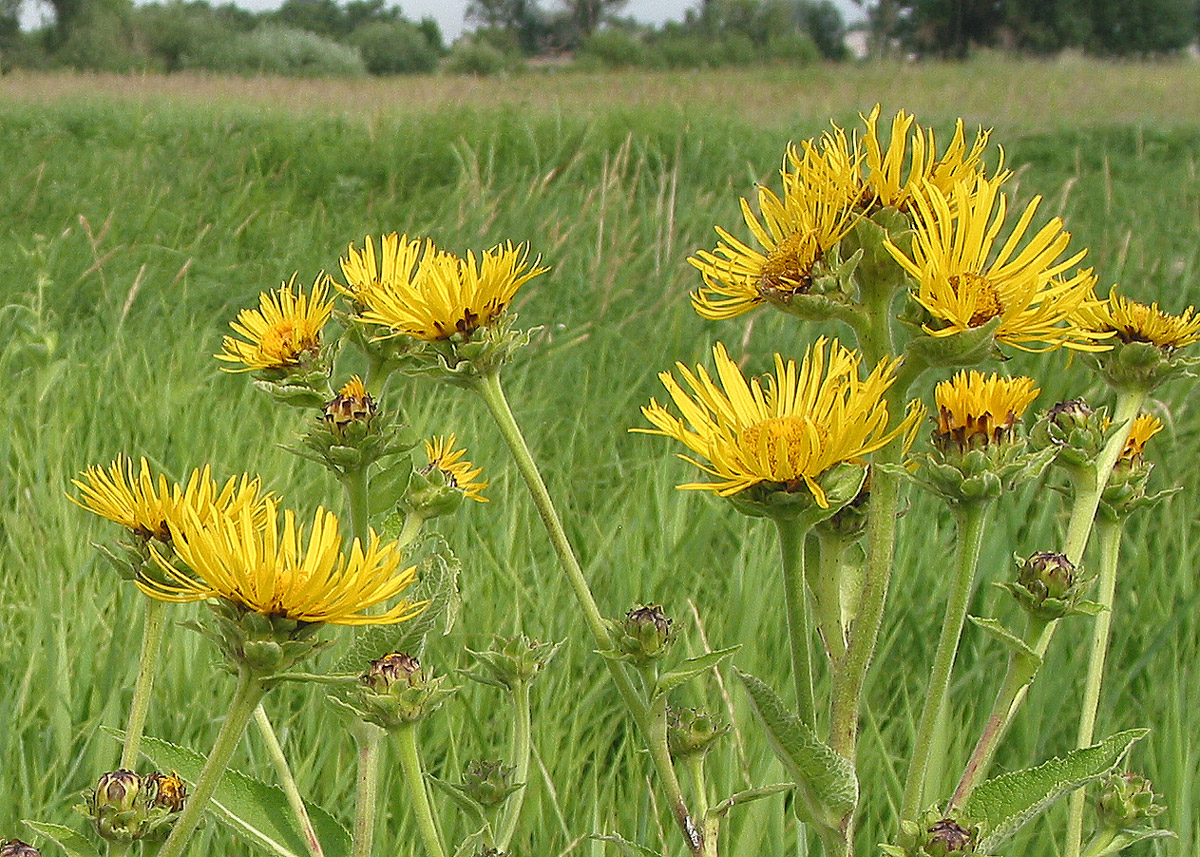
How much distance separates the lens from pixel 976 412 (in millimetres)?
781

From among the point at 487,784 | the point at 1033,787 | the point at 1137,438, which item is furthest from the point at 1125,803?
the point at 487,784

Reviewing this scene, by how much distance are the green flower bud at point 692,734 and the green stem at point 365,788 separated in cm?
25

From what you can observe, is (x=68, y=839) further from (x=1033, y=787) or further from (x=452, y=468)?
(x=1033, y=787)

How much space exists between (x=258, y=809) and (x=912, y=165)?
2.40 feet

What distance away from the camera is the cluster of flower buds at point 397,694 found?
832 mm

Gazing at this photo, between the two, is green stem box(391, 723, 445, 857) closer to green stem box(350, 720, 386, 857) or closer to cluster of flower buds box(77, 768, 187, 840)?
green stem box(350, 720, 386, 857)

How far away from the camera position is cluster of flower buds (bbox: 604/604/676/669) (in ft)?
2.76

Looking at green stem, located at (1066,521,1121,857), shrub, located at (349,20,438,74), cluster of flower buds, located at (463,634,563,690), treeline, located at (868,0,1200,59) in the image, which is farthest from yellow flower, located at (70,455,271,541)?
shrub, located at (349,20,438,74)

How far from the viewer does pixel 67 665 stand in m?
1.43

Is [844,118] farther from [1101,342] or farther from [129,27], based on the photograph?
[129,27]

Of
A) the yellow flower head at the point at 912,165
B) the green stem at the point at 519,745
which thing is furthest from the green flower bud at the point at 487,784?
the yellow flower head at the point at 912,165

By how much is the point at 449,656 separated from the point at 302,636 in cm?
99

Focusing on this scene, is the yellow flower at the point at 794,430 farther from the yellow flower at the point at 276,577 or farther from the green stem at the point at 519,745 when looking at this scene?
the green stem at the point at 519,745

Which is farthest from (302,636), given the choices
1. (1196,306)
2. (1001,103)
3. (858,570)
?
(1001,103)
